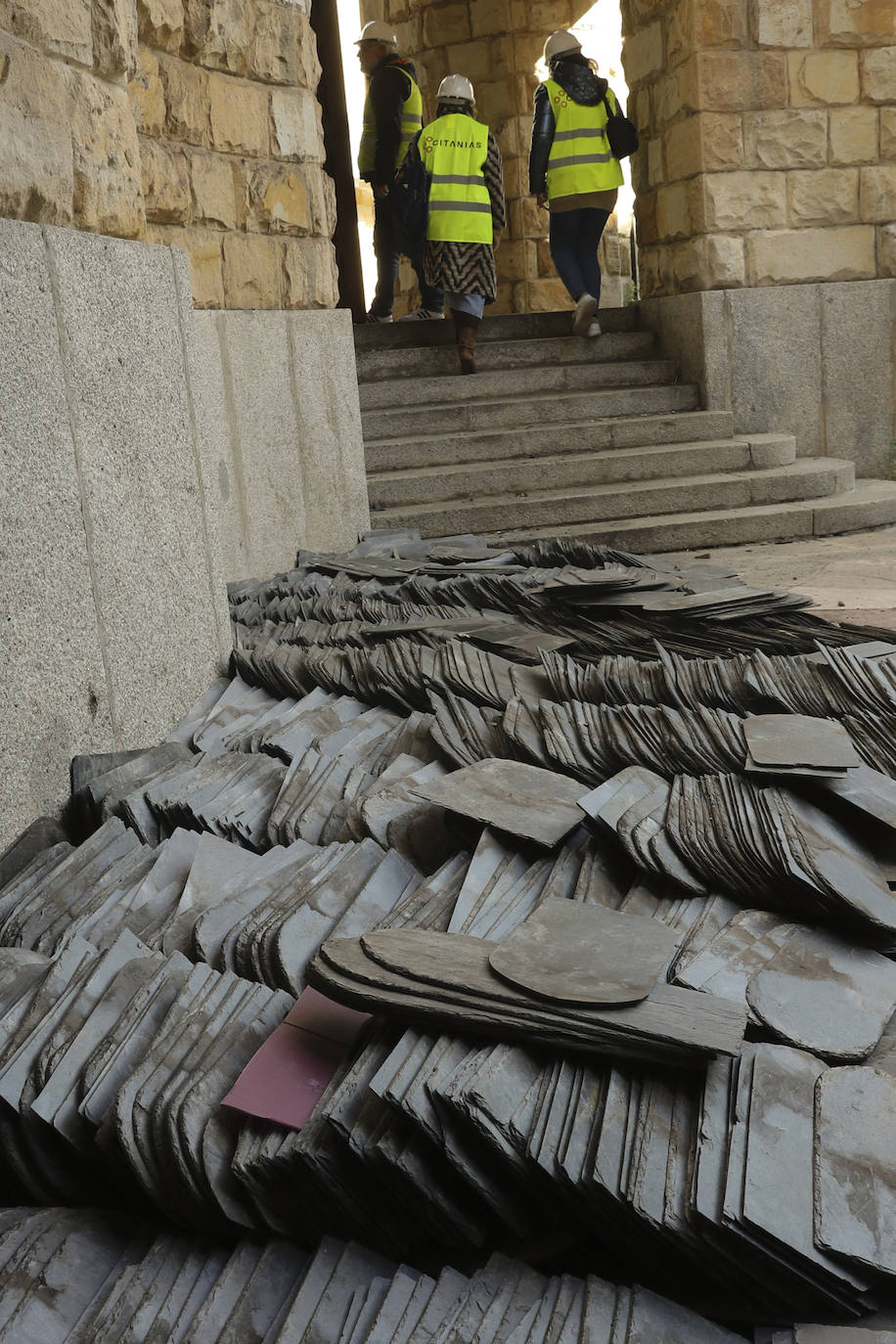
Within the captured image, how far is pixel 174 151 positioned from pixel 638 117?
197 inches

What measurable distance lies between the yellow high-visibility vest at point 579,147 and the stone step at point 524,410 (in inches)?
62.7

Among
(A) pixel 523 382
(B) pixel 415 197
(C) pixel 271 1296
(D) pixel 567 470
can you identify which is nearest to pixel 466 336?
(A) pixel 523 382

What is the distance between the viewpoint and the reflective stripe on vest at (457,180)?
8.55 meters

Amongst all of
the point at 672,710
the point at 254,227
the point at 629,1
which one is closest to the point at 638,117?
the point at 629,1

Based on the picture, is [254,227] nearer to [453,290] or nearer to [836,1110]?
[453,290]

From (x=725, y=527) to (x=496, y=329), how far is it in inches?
125

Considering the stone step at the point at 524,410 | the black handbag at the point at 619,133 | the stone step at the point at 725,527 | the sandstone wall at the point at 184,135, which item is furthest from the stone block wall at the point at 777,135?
the sandstone wall at the point at 184,135

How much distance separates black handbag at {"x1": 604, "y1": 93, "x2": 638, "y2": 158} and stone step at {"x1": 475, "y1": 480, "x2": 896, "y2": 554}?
311cm

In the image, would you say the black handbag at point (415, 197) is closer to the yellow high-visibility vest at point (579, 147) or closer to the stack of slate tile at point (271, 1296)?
the yellow high-visibility vest at point (579, 147)

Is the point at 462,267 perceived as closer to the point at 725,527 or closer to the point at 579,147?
the point at 579,147

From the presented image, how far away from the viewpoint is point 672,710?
9.50 feet

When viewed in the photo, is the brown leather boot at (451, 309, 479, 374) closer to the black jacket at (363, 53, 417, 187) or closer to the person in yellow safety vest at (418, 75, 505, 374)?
the person in yellow safety vest at (418, 75, 505, 374)

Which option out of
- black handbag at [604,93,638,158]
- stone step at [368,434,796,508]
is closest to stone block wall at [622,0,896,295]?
black handbag at [604,93,638,158]

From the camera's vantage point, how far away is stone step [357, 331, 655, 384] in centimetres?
887
